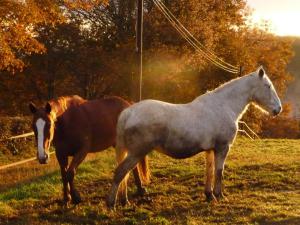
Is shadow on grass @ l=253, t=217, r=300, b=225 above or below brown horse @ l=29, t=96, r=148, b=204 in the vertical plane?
below

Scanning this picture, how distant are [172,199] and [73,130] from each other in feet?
7.40

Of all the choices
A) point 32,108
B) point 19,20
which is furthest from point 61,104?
point 19,20

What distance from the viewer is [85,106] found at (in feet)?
29.3

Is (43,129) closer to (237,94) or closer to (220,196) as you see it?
(220,196)

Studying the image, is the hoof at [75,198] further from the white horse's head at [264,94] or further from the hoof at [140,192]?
the white horse's head at [264,94]

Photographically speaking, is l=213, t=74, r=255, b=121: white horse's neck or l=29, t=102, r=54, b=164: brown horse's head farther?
l=213, t=74, r=255, b=121: white horse's neck

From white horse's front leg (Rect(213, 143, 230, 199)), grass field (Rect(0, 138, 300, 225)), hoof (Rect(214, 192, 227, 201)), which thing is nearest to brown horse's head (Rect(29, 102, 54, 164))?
grass field (Rect(0, 138, 300, 225))

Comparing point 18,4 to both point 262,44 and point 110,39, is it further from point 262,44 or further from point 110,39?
point 262,44

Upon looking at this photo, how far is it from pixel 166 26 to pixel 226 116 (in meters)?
17.9

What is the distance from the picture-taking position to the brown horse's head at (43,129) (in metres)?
7.04

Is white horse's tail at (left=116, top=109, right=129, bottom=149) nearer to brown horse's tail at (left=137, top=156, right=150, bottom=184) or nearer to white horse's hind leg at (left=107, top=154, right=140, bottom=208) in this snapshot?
white horse's hind leg at (left=107, top=154, right=140, bottom=208)

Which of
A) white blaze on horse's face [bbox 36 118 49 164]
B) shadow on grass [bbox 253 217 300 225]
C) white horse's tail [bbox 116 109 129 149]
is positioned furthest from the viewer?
white horse's tail [bbox 116 109 129 149]

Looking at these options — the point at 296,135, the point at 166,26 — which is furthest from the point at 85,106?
the point at 296,135

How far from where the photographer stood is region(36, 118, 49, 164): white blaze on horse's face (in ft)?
23.0
